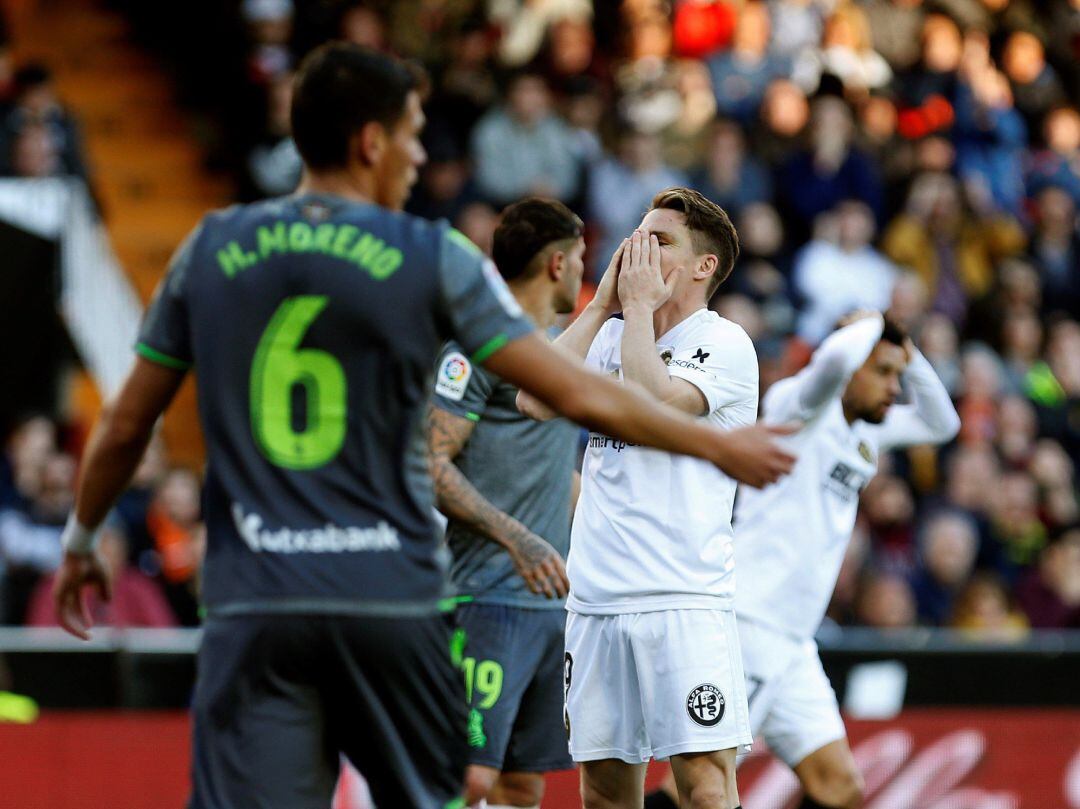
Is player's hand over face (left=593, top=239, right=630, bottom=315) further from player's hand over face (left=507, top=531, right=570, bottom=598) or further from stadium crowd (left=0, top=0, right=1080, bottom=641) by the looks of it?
stadium crowd (left=0, top=0, right=1080, bottom=641)

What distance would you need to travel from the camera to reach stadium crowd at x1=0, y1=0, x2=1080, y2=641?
40.4ft

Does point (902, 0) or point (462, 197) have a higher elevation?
point (902, 0)

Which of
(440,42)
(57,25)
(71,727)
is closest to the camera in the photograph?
(71,727)

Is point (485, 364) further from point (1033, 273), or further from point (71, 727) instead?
point (1033, 273)

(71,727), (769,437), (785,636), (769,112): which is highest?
(769,112)

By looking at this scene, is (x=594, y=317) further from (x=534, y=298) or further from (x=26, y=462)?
(x=26, y=462)

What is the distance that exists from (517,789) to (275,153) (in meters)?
7.60

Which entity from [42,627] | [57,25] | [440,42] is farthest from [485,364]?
[57,25]

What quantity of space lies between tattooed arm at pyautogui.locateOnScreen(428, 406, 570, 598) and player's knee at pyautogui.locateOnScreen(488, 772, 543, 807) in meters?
0.86

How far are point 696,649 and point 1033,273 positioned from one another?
10.0m

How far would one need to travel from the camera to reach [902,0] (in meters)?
16.9

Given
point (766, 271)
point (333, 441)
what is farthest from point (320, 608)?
point (766, 271)

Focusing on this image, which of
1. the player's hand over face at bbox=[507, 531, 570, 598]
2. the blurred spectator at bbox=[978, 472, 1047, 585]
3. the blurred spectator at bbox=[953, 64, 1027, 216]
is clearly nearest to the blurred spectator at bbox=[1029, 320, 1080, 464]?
the blurred spectator at bbox=[978, 472, 1047, 585]

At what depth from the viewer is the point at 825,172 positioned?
1446cm
